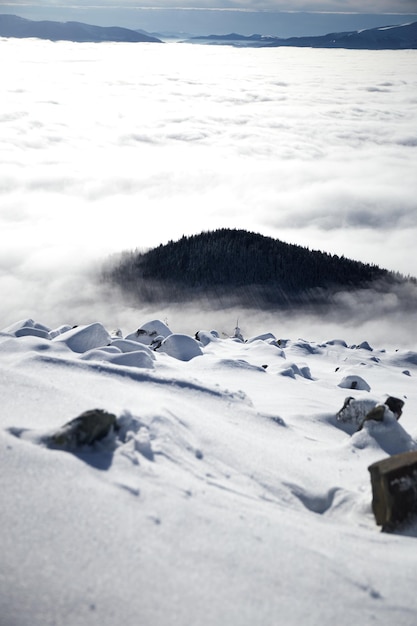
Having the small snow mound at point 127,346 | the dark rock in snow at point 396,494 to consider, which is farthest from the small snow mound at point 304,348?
the dark rock in snow at point 396,494

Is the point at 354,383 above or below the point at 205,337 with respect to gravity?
above

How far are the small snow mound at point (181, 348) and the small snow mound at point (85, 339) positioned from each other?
182 centimetres

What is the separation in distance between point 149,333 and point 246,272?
83.1 m

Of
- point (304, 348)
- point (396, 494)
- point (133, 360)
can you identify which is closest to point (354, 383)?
point (133, 360)

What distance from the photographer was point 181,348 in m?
11.7

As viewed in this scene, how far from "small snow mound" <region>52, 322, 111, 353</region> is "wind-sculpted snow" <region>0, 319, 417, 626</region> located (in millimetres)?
1822

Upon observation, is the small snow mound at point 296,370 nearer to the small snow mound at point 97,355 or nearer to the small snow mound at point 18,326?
the small snow mound at point 97,355

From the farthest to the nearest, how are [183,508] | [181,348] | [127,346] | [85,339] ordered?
[181,348] → [85,339] → [127,346] → [183,508]

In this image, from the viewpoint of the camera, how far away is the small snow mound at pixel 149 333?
1373 cm

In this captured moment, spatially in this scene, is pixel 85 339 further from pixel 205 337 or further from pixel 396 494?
pixel 396 494

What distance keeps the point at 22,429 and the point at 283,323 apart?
89975mm

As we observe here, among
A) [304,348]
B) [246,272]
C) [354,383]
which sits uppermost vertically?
[354,383]

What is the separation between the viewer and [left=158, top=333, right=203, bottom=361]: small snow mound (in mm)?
11516

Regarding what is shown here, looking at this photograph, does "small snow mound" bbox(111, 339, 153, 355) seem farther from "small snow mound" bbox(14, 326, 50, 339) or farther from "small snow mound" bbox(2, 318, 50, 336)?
"small snow mound" bbox(2, 318, 50, 336)
